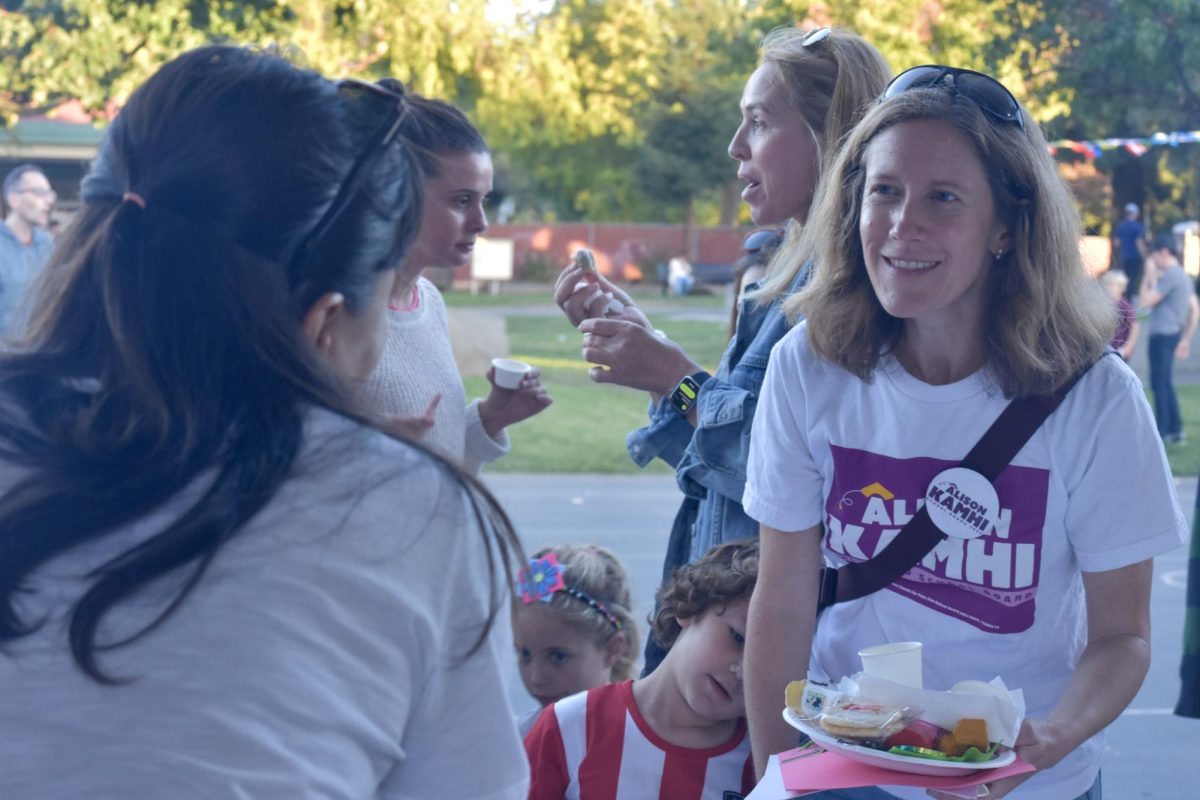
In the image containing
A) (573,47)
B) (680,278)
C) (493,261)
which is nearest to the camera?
(573,47)

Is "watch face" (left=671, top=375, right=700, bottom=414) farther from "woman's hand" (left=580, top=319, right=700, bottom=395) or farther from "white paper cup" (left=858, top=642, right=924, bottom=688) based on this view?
"white paper cup" (left=858, top=642, right=924, bottom=688)

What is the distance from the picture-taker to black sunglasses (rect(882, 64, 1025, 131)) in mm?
2230

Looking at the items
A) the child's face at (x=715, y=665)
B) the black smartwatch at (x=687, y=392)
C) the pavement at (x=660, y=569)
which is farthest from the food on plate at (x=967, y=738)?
the black smartwatch at (x=687, y=392)

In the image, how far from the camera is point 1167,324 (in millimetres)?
13328

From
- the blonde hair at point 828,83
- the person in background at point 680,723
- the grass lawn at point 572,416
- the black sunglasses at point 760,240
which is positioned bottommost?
the grass lawn at point 572,416

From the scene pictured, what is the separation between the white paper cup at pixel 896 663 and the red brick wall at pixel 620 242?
4300 centimetres

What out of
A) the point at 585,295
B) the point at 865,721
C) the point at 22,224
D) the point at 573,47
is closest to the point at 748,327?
the point at 585,295

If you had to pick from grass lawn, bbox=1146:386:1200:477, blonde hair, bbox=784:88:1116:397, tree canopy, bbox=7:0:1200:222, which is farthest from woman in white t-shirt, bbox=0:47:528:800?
grass lawn, bbox=1146:386:1200:477

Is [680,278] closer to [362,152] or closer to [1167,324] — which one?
[1167,324]

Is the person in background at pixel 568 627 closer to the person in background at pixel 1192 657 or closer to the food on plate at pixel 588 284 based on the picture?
the food on plate at pixel 588 284

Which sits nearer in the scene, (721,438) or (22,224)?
(721,438)

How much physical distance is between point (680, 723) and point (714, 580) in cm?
31

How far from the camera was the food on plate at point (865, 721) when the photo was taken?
6.39 ft

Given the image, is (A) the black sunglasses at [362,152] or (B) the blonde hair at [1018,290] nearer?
(A) the black sunglasses at [362,152]
